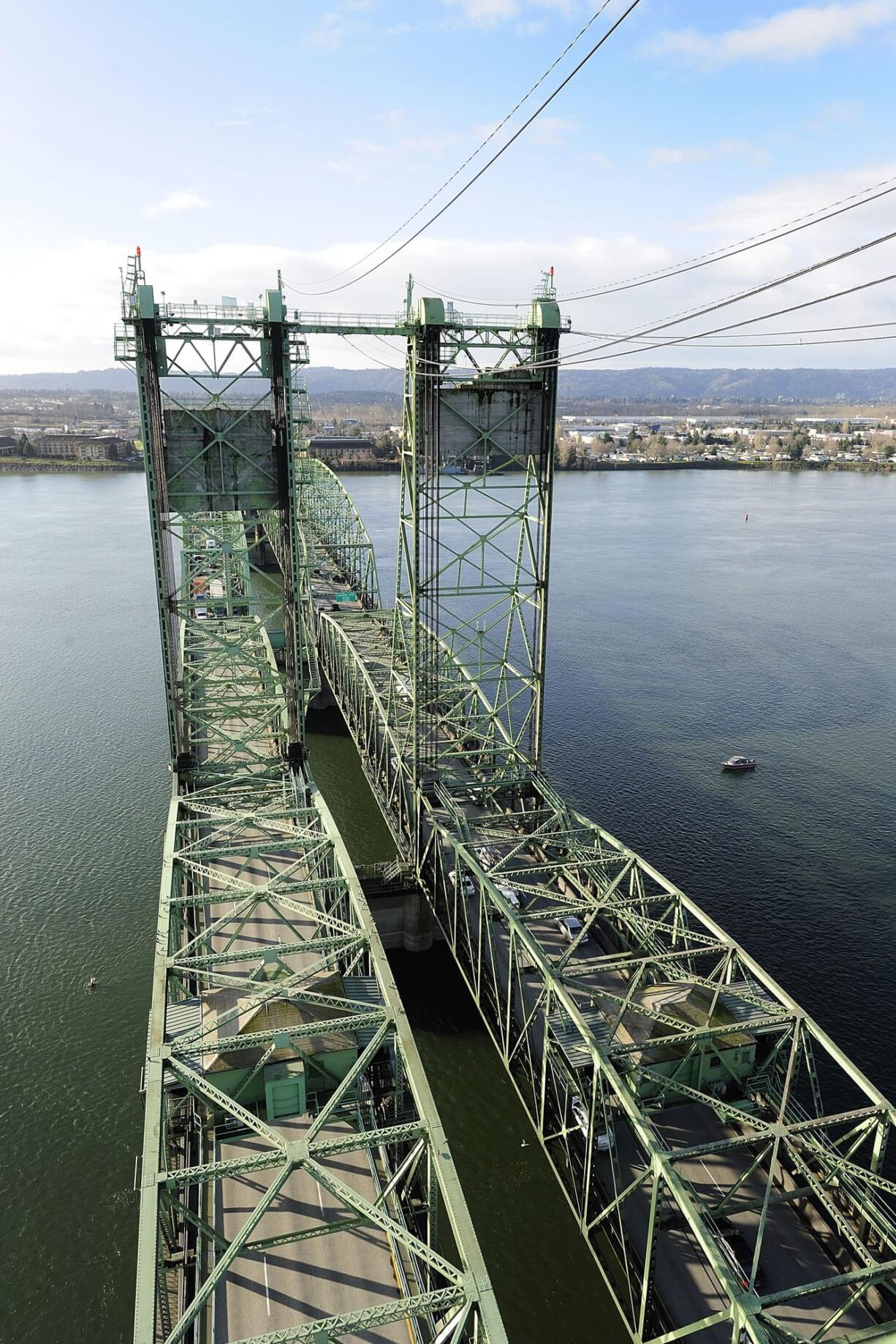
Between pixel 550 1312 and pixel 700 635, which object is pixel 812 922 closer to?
pixel 550 1312

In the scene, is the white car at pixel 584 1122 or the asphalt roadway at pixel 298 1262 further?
the white car at pixel 584 1122

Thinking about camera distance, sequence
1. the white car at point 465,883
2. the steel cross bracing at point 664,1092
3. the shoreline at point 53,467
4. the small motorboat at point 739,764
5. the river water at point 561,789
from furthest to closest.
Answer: the shoreline at point 53,467 < the small motorboat at point 739,764 < the white car at point 465,883 < the river water at point 561,789 < the steel cross bracing at point 664,1092

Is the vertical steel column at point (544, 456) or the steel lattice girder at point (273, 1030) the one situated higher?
the vertical steel column at point (544, 456)

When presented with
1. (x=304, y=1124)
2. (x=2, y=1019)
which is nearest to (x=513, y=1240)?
(x=304, y=1124)

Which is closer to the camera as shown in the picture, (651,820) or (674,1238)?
(674,1238)

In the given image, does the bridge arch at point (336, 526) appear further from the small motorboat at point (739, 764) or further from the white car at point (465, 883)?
the white car at point (465, 883)

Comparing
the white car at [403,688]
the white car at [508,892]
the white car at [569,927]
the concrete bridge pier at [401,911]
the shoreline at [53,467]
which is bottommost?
the concrete bridge pier at [401,911]

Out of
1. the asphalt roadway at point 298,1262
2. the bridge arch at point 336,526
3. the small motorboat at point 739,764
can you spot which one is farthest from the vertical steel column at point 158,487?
the bridge arch at point 336,526
